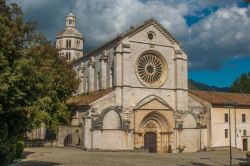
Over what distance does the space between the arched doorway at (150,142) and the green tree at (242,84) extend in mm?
48553

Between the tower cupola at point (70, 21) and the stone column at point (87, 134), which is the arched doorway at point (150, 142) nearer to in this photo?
the stone column at point (87, 134)

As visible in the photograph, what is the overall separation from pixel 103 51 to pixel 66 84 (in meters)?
10.4

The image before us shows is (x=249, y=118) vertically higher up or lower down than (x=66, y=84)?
lower down

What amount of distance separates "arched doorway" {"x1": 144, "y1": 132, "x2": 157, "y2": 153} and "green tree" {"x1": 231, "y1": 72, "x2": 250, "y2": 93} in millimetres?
48553

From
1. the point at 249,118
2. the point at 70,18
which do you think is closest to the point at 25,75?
the point at 249,118

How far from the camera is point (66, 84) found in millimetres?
47531

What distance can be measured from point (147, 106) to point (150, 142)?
5431 millimetres

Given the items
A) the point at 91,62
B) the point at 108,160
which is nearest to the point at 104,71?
the point at 91,62

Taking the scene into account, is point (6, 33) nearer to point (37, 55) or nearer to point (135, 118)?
point (37, 55)

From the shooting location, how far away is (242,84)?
95.0 meters

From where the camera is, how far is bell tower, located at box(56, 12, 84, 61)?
8275cm

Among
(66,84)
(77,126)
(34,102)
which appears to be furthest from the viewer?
(77,126)

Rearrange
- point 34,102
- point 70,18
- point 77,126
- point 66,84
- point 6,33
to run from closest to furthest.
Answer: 1. point 6,33
2. point 34,102
3. point 66,84
4. point 77,126
5. point 70,18

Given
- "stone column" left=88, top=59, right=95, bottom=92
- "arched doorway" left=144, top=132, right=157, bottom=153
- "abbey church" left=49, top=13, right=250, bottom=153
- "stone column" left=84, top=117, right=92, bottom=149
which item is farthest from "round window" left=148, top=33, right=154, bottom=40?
"stone column" left=84, top=117, right=92, bottom=149
